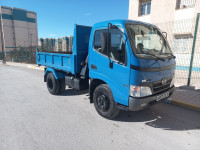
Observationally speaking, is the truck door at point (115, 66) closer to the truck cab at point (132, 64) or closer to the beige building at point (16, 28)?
the truck cab at point (132, 64)

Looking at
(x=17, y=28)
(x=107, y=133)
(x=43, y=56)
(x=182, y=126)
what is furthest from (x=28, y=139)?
(x=17, y=28)

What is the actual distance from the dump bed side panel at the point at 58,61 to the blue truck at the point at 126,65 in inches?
8.9

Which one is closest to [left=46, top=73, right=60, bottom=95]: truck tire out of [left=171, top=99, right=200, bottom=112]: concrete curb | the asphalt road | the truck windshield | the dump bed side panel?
the dump bed side panel

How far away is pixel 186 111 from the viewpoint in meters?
4.27

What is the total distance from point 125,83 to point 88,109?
1.76m

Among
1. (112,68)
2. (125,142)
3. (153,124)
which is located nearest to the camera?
(125,142)

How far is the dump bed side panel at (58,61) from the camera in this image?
14.8 ft

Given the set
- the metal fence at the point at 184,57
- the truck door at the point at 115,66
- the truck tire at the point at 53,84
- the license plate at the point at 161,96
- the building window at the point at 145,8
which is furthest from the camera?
the building window at the point at 145,8

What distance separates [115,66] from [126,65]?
0.31 m

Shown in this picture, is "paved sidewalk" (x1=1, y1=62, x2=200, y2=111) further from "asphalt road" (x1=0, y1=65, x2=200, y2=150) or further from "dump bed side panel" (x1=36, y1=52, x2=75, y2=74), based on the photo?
"dump bed side panel" (x1=36, y1=52, x2=75, y2=74)

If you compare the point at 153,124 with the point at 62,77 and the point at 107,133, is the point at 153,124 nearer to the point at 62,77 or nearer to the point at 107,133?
the point at 107,133

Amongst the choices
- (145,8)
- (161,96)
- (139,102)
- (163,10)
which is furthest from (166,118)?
(145,8)

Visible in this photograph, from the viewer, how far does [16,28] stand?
37.9m

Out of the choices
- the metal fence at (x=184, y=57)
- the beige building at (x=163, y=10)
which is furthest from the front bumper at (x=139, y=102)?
the beige building at (x=163, y=10)
